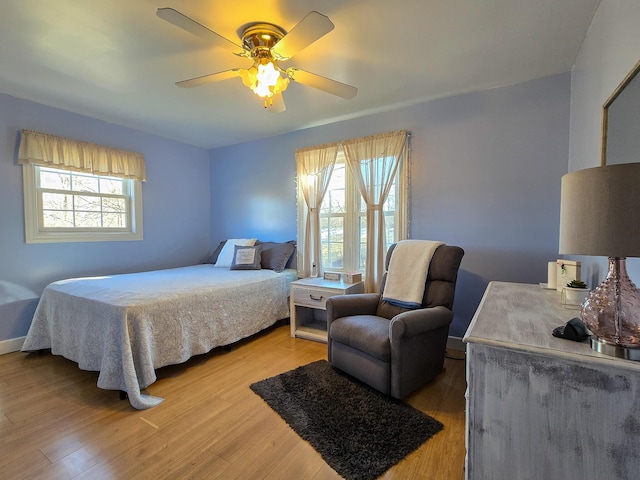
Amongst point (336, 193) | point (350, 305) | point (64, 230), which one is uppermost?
point (336, 193)

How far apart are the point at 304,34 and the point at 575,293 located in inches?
73.1

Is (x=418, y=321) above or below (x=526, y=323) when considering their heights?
below

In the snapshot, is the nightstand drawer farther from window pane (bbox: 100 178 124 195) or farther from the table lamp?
window pane (bbox: 100 178 124 195)

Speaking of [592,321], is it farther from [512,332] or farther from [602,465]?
[602,465]

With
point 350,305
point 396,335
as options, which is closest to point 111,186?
point 350,305

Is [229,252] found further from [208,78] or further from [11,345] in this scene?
[208,78]

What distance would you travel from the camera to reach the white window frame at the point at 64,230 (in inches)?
110

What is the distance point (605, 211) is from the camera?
80 centimetres

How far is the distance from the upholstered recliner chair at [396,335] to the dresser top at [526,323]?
532 millimetres

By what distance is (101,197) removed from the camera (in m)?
3.37

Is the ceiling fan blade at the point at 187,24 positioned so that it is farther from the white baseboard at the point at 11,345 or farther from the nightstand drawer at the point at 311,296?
the white baseboard at the point at 11,345

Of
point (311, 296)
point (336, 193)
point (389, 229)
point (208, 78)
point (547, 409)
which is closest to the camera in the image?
point (547, 409)

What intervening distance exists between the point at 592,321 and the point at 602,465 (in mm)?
402

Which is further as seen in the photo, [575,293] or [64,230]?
[64,230]
